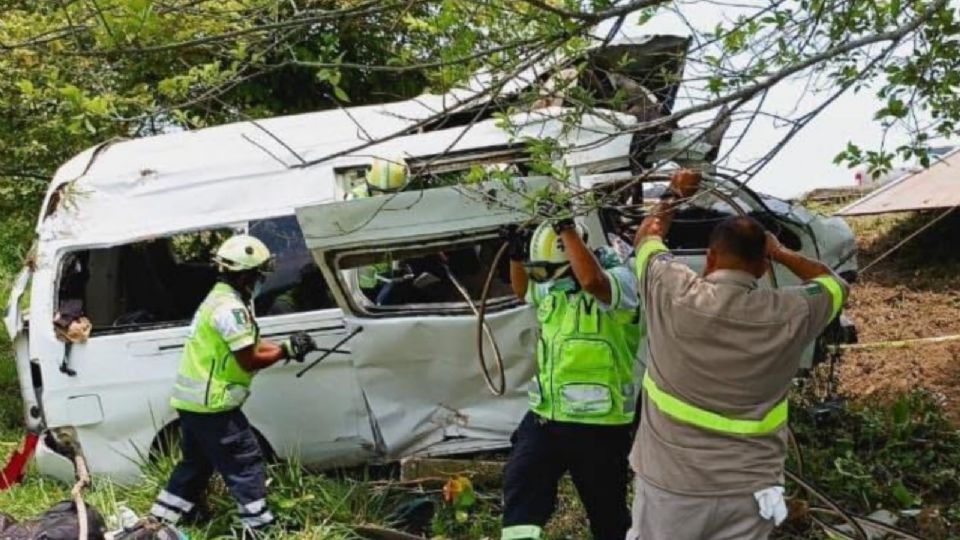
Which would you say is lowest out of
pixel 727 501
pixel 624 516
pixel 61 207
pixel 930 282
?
pixel 930 282

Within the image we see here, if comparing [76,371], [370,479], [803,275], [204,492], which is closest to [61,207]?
[76,371]

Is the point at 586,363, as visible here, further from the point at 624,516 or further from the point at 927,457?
the point at 927,457

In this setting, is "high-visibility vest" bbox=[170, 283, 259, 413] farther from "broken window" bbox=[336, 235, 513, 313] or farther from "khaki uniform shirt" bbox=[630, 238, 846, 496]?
"khaki uniform shirt" bbox=[630, 238, 846, 496]

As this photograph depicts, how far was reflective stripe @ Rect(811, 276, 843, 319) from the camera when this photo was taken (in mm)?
3367

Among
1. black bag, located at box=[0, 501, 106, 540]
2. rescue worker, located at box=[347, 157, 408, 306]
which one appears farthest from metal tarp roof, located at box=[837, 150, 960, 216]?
black bag, located at box=[0, 501, 106, 540]

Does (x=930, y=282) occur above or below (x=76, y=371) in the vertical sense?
below

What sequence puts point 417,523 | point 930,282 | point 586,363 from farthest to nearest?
point 930,282 < point 417,523 < point 586,363

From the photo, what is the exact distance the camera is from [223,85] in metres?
3.64

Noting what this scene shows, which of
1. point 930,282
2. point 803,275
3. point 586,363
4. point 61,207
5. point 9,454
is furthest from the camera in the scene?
point 930,282

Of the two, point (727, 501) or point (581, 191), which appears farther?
point (581, 191)

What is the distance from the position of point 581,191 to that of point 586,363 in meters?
0.74

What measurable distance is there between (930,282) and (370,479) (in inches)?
274

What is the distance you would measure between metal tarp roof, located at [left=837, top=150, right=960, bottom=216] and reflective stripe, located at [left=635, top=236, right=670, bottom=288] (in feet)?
22.8

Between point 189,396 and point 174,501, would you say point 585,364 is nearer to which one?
point 189,396
